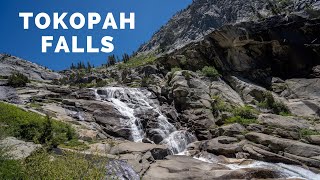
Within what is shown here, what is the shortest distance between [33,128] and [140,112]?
17.6 metres

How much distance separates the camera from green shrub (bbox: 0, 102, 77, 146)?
31562 millimetres

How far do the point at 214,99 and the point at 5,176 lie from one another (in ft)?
115

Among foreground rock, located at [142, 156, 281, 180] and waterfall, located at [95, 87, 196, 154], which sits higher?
waterfall, located at [95, 87, 196, 154]

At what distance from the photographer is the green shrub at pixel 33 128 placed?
104ft

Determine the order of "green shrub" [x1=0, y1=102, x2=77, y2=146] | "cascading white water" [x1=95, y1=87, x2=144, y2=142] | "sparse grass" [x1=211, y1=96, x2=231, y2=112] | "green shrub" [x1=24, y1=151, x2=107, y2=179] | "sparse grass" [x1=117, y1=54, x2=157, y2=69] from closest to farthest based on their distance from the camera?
"green shrub" [x1=24, y1=151, x2=107, y2=179], "green shrub" [x1=0, y1=102, x2=77, y2=146], "cascading white water" [x1=95, y1=87, x2=144, y2=142], "sparse grass" [x1=211, y1=96, x2=231, y2=112], "sparse grass" [x1=117, y1=54, x2=157, y2=69]

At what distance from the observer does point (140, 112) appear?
157ft

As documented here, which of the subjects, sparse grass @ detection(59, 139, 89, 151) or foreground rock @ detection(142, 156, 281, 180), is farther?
sparse grass @ detection(59, 139, 89, 151)

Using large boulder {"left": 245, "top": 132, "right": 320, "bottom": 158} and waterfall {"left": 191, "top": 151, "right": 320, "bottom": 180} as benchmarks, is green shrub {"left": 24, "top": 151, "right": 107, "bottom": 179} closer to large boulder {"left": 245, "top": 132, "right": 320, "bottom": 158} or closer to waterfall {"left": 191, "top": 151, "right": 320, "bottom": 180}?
waterfall {"left": 191, "top": 151, "right": 320, "bottom": 180}

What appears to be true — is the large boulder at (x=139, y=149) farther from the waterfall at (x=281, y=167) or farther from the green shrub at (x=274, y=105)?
the green shrub at (x=274, y=105)

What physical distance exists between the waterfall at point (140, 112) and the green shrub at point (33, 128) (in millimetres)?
9589

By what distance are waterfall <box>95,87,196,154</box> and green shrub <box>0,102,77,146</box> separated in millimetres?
9589

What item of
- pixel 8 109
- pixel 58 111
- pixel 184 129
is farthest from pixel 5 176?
pixel 184 129

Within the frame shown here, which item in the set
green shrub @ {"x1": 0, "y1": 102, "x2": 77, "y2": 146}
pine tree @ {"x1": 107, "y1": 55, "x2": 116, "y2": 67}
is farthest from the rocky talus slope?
pine tree @ {"x1": 107, "y1": 55, "x2": 116, "y2": 67}

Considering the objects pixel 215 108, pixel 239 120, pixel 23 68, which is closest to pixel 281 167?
pixel 239 120
